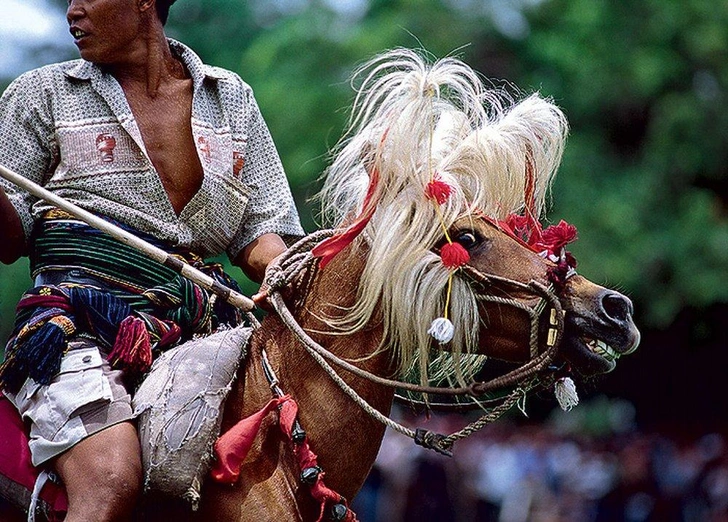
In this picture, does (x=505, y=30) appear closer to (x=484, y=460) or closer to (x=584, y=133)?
(x=584, y=133)

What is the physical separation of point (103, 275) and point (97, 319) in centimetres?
22

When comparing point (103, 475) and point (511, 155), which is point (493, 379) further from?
point (103, 475)

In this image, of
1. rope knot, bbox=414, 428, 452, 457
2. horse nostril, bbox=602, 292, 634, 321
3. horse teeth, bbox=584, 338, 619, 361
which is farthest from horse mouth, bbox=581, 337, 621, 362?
rope knot, bbox=414, 428, 452, 457

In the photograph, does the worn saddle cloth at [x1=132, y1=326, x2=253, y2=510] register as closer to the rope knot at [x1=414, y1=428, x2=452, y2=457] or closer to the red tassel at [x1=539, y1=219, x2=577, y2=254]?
the rope knot at [x1=414, y1=428, x2=452, y2=457]

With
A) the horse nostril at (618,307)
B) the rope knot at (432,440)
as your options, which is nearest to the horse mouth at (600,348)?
the horse nostril at (618,307)

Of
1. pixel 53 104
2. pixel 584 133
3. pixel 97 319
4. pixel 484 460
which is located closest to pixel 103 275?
pixel 97 319

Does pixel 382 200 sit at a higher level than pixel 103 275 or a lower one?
higher

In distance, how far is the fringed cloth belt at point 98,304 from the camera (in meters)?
4.44

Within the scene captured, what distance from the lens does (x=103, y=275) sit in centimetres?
467

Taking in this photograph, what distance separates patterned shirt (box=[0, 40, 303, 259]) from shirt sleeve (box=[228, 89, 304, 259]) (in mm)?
163

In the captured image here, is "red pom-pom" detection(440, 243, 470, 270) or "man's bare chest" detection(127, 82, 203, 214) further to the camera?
"man's bare chest" detection(127, 82, 203, 214)

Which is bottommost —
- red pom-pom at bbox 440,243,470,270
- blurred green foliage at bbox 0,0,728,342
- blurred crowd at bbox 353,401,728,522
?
blurred crowd at bbox 353,401,728,522

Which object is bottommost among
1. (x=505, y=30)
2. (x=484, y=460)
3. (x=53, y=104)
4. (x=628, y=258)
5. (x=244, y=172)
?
(x=484, y=460)

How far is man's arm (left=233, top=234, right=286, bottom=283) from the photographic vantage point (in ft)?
16.8
